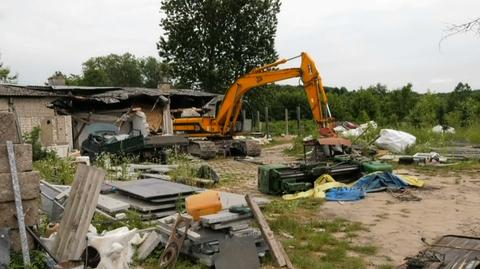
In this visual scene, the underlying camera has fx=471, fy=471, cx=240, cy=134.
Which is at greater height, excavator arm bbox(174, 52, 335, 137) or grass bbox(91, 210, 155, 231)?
excavator arm bbox(174, 52, 335, 137)

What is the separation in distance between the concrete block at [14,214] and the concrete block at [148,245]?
4.20ft

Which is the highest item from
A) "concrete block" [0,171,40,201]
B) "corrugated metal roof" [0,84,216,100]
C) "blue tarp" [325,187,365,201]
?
"corrugated metal roof" [0,84,216,100]

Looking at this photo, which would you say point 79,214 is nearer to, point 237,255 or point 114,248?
point 114,248

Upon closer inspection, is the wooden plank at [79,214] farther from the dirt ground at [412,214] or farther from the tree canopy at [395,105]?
the tree canopy at [395,105]

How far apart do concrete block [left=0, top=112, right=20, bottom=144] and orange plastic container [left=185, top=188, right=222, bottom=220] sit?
7.06 ft

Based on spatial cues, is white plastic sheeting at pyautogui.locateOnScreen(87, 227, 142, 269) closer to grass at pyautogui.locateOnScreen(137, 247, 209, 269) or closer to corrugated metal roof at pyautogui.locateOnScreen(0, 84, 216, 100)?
grass at pyautogui.locateOnScreen(137, 247, 209, 269)

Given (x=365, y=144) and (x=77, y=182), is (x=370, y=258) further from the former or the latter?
(x=365, y=144)

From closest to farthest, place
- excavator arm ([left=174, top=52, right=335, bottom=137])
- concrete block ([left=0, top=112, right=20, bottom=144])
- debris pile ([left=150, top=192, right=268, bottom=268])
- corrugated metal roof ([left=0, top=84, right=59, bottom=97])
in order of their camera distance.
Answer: concrete block ([left=0, top=112, right=20, bottom=144])
debris pile ([left=150, top=192, right=268, bottom=268])
excavator arm ([left=174, top=52, right=335, bottom=137])
corrugated metal roof ([left=0, top=84, right=59, bottom=97])

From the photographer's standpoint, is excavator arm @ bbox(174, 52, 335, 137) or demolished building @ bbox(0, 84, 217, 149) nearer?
excavator arm @ bbox(174, 52, 335, 137)

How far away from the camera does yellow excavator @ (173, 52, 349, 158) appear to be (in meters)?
14.9

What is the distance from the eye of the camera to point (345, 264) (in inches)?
216

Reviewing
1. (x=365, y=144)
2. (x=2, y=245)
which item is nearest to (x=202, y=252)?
(x=2, y=245)

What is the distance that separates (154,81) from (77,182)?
58.6 m

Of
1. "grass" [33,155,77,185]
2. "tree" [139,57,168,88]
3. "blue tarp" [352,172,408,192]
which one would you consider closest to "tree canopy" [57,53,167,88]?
"tree" [139,57,168,88]
